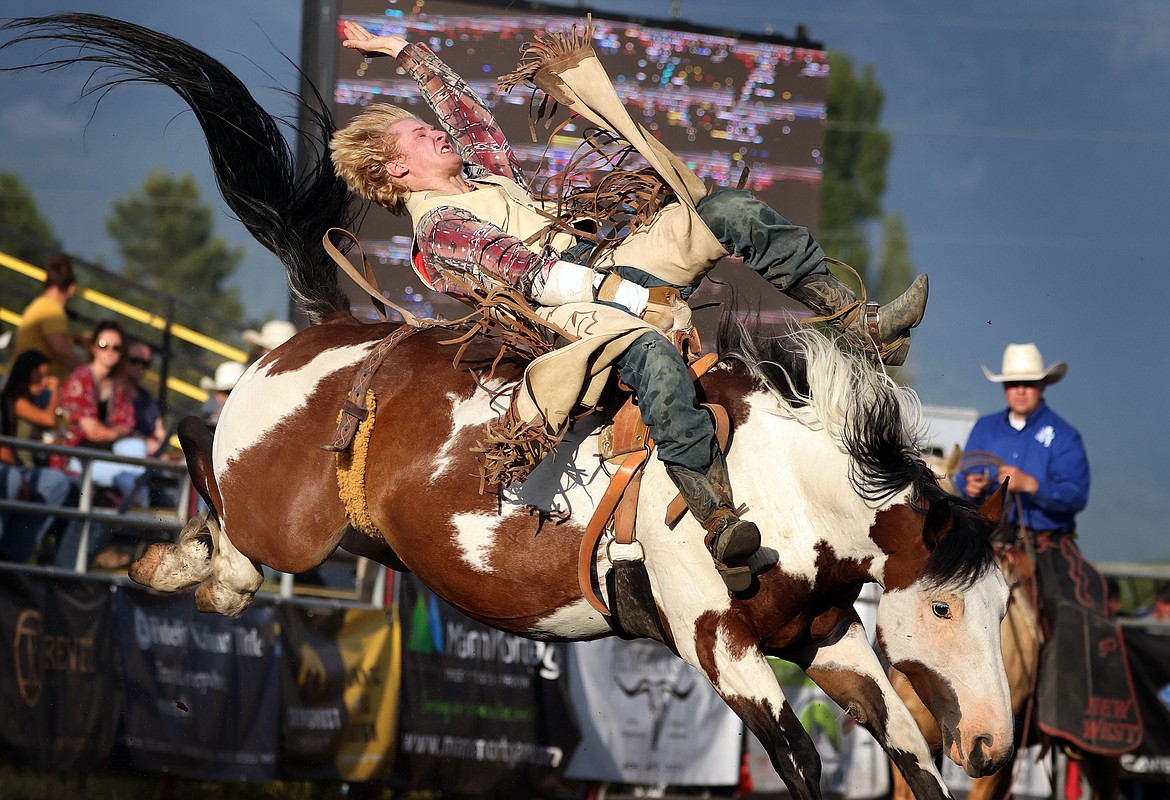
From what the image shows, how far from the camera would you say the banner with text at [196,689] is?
725 centimetres

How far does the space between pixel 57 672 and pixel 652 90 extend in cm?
576

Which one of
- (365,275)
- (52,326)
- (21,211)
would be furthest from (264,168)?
(21,211)

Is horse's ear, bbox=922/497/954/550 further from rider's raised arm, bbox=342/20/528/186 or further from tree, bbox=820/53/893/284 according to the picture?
tree, bbox=820/53/893/284

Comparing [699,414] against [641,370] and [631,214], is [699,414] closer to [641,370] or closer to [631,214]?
[641,370]

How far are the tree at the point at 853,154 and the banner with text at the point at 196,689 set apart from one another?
99.8 feet

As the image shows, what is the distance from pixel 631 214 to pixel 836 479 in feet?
3.65

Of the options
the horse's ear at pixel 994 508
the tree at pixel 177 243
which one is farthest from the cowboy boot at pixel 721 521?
the tree at pixel 177 243

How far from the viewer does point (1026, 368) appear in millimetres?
7758

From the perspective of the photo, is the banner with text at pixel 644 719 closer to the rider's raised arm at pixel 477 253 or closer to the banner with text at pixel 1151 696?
the banner with text at pixel 1151 696

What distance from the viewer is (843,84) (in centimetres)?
3825

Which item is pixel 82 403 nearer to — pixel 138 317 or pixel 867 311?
pixel 138 317

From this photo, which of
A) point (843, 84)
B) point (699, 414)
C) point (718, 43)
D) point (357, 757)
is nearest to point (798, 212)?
point (718, 43)

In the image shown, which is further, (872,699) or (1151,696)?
(1151,696)

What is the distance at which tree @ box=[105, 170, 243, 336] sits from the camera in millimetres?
44812
